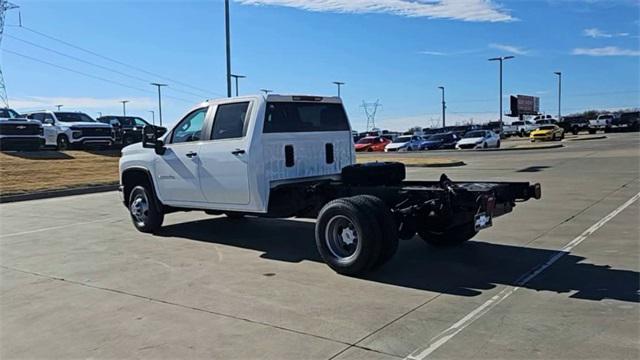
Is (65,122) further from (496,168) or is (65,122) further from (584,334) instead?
(584,334)

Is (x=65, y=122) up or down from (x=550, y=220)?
up

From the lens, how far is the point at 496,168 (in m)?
22.2

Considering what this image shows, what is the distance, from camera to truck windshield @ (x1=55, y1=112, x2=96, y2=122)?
2780cm

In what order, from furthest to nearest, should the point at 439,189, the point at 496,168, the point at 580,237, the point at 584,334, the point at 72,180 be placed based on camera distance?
1. the point at 496,168
2. the point at 72,180
3. the point at 580,237
4. the point at 439,189
5. the point at 584,334

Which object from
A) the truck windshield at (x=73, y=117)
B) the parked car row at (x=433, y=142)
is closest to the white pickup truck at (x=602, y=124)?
the parked car row at (x=433, y=142)

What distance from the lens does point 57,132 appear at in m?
26.9

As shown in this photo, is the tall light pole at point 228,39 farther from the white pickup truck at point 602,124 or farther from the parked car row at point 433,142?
the white pickup truck at point 602,124

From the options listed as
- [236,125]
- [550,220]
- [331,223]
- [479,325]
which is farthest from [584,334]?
[550,220]

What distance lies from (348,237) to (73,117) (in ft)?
82.0

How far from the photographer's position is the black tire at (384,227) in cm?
623

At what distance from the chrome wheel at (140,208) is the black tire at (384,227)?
4.52 metres

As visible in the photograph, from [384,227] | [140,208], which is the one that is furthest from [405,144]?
[384,227]

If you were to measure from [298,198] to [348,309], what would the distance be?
2.58 metres

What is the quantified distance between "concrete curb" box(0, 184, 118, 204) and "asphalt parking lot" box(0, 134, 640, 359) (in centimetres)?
633
